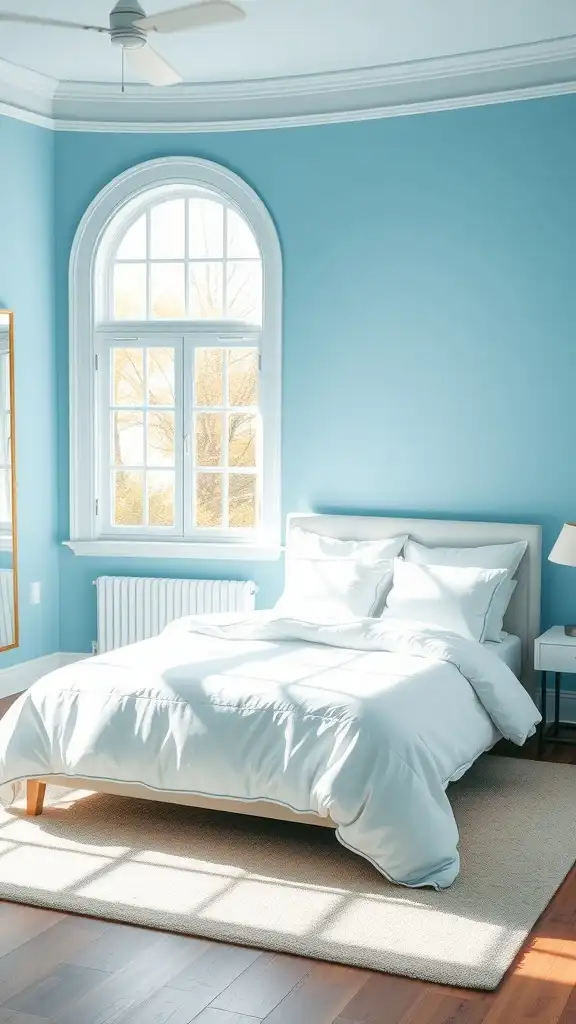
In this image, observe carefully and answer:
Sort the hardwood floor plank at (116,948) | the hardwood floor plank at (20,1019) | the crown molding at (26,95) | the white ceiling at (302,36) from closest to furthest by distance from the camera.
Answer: the hardwood floor plank at (20,1019) < the hardwood floor plank at (116,948) < the white ceiling at (302,36) < the crown molding at (26,95)

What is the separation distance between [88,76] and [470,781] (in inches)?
158

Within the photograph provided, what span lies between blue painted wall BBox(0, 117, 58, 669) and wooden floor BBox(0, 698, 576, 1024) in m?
3.08

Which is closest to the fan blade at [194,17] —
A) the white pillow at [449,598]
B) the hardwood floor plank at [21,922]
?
the white pillow at [449,598]

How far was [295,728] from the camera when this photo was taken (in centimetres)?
379

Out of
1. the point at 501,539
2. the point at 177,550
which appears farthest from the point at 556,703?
the point at 177,550

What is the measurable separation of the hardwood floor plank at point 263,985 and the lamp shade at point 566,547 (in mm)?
2483

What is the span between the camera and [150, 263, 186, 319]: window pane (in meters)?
6.32

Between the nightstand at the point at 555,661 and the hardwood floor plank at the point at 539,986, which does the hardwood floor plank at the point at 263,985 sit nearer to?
the hardwood floor plank at the point at 539,986

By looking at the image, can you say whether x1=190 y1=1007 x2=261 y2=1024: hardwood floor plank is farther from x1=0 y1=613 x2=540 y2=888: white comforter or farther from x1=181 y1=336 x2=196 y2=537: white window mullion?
x1=181 y1=336 x2=196 y2=537: white window mullion

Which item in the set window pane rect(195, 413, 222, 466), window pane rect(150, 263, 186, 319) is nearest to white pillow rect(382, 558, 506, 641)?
window pane rect(195, 413, 222, 466)

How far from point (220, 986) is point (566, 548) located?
275cm

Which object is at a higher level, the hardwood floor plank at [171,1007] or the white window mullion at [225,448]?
the white window mullion at [225,448]

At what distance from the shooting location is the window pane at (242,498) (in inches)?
248

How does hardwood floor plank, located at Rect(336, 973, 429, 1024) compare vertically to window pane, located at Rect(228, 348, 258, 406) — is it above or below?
below
